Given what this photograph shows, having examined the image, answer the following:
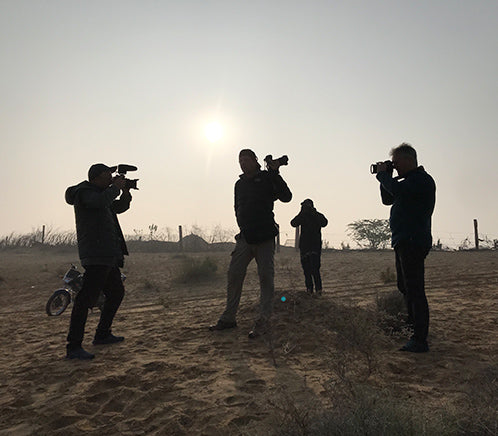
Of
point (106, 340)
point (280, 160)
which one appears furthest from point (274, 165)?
point (106, 340)

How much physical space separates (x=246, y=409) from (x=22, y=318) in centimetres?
582

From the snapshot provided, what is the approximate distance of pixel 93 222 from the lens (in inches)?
139

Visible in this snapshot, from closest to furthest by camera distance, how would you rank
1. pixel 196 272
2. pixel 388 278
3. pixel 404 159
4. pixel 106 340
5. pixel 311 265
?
1. pixel 404 159
2. pixel 106 340
3. pixel 311 265
4. pixel 388 278
5. pixel 196 272

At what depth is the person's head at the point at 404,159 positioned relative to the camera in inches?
137

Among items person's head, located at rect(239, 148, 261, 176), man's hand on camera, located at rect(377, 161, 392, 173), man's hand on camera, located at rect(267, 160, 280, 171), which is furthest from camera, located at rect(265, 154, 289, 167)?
man's hand on camera, located at rect(377, 161, 392, 173)

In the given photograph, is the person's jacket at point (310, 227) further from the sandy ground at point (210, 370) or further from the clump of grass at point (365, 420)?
the clump of grass at point (365, 420)

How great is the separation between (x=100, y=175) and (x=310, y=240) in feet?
13.7

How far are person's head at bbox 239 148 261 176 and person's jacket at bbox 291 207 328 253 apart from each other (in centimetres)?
296

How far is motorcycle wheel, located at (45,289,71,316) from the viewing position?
685 centimetres

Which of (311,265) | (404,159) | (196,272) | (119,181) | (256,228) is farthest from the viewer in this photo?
(196,272)

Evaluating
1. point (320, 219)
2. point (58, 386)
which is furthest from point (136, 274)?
point (58, 386)

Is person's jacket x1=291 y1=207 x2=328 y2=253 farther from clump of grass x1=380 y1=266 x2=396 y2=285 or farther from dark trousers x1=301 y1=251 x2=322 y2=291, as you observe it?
clump of grass x1=380 y1=266 x2=396 y2=285

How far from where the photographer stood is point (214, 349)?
3436 millimetres

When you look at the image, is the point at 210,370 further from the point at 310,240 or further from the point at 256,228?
the point at 310,240
